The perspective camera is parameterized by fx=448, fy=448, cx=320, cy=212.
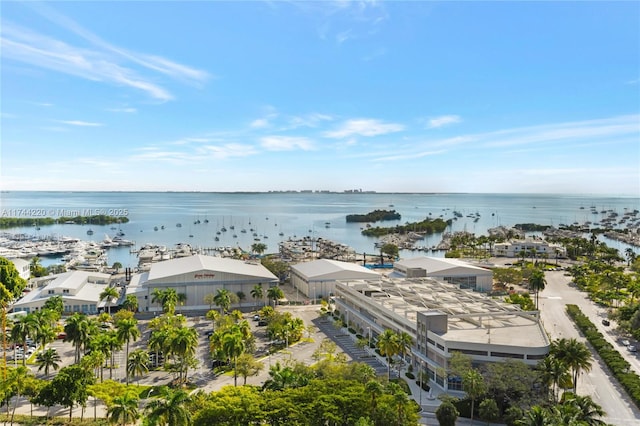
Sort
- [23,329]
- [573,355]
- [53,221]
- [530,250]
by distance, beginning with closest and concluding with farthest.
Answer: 1. [573,355]
2. [23,329]
3. [530,250]
4. [53,221]

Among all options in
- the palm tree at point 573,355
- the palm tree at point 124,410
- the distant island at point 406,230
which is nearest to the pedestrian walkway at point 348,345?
the palm tree at point 573,355

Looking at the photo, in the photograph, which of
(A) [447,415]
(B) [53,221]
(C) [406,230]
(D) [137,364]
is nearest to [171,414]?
(D) [137,364]

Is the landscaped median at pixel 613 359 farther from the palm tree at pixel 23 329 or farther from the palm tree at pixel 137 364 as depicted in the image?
the palm tree at pixel 23 329

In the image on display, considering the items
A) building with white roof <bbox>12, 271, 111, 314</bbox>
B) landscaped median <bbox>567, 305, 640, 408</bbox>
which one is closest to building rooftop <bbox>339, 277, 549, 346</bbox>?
landscaped median <bbox>567, 305, 640, 408</bbox>

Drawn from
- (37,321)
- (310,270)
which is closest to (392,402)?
(37,321)

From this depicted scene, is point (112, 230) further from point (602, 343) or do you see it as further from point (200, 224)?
point (602, 343)

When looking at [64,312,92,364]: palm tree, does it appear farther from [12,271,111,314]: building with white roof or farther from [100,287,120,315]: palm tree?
[12,271,111,314]: building with white roof

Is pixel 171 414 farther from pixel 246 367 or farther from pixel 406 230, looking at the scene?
pixel 406 230
